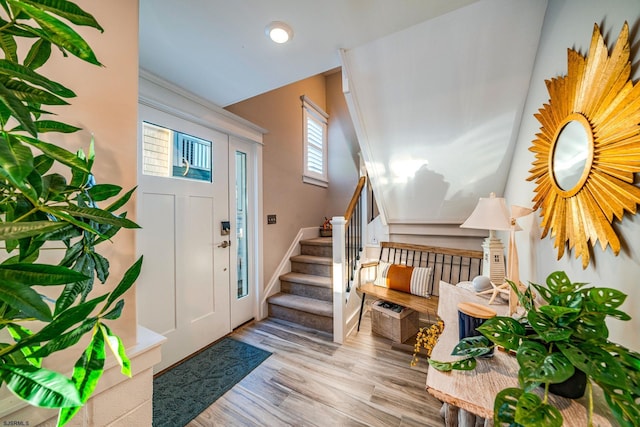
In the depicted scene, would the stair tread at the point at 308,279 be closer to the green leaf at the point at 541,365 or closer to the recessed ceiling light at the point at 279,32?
the green leaf at the point at 541,365

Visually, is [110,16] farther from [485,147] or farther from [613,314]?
[485,147]

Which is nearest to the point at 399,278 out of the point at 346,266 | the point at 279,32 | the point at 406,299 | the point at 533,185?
the point at 406,299

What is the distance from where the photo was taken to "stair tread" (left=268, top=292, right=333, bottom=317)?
250 centimetres

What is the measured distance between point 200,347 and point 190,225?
3.70 ft

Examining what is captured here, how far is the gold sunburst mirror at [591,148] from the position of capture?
2.39 ft

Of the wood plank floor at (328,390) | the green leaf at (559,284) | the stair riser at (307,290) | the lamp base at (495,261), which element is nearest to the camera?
the green leaf at (559,284)

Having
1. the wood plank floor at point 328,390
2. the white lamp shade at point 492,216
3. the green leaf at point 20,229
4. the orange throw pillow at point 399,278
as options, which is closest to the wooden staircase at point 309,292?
the wood plank floor at point 328,390

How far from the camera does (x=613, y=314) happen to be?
0.57 meters

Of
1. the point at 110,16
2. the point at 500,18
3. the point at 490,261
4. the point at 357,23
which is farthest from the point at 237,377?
the point at 500,18

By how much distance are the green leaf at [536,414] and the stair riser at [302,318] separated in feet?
6.88

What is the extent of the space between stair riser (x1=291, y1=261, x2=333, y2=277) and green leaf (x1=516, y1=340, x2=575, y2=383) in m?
2.40

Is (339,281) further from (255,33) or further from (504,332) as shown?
(255,33)

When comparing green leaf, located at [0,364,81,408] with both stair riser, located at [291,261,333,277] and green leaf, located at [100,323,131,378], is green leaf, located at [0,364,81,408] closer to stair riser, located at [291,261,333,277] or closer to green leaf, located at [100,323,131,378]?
green leaf, located at [100,323,131,378]

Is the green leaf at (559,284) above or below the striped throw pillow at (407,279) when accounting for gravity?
above
